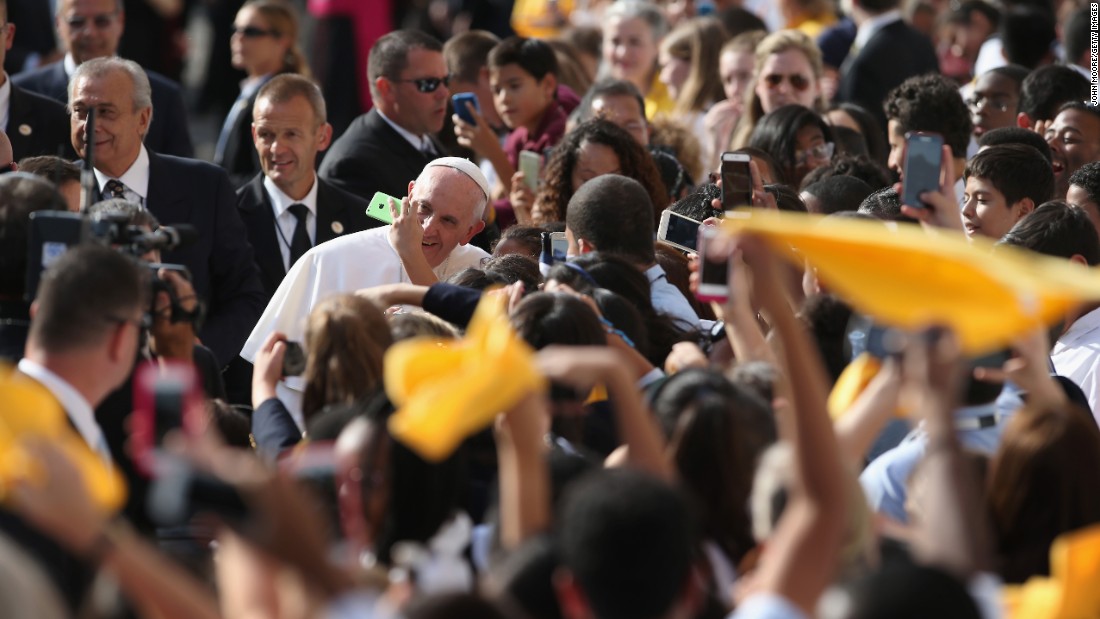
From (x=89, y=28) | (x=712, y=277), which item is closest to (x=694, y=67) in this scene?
(x=89, y=28)

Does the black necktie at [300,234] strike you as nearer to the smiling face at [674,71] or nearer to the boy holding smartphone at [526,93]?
the boy holding smartphone at [526,93]

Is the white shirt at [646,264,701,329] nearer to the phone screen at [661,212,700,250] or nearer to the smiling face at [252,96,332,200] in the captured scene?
the phone screen at [661,212,700,250]

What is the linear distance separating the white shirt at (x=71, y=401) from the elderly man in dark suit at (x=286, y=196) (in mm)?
3460

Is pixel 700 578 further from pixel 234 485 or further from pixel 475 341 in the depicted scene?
pixel 234 485

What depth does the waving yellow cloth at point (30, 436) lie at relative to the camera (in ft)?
9.25

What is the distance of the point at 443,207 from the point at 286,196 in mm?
1095

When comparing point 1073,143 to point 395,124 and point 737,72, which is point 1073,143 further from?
point 395,124

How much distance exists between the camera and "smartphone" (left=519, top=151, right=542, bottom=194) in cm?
799

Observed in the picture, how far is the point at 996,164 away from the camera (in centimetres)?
673

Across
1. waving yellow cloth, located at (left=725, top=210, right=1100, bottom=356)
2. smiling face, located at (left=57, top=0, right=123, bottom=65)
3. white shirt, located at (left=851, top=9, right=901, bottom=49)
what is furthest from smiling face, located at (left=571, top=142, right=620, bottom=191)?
waving yellow cloth, located at (left=725, top=210, right=1100, bottom=356)

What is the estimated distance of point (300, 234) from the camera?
7.41 m

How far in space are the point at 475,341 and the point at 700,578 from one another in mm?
673

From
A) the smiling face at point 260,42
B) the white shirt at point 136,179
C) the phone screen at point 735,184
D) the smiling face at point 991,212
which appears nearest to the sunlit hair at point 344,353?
the phone screen at point 735,184

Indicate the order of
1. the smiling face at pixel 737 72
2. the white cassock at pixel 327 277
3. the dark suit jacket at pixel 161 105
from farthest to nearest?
the smiling face at pixel 737 72, the dark suit jacket at pixel 161 105, the white cassock at pixel 327 277
